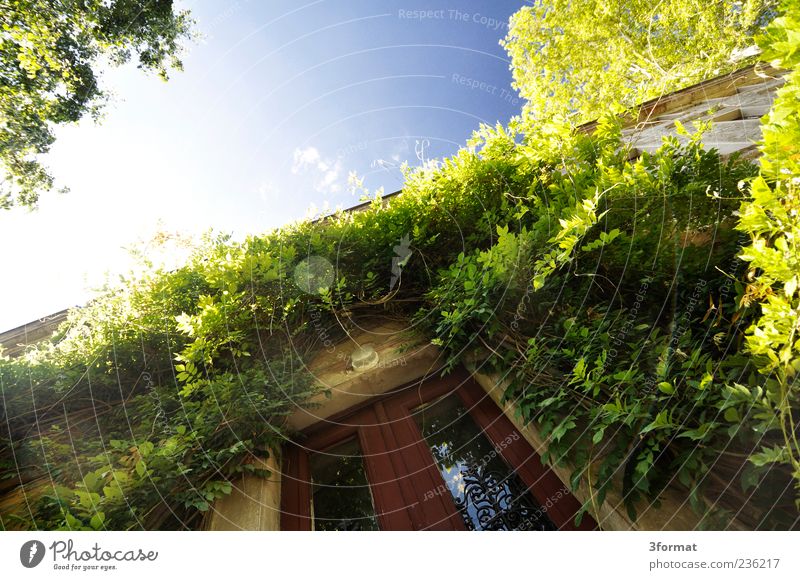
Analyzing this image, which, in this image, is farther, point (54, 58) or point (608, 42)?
point (608, 42)

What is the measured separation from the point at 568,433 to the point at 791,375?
1042mm

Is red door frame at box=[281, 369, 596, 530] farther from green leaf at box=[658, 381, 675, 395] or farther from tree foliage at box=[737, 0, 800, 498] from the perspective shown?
tree foliage at box=[737, 0, 800, 498]

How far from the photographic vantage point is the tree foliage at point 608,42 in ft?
36.5

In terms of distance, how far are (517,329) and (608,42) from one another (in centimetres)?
1686

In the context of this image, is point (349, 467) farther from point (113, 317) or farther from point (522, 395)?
point (113, 317)

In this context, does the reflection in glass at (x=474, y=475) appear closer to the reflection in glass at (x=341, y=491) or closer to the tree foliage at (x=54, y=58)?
the reflection in glass at (x=341, y=491)

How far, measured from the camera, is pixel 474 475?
2.59 metres

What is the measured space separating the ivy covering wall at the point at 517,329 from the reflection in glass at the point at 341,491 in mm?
589

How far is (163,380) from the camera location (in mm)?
3125

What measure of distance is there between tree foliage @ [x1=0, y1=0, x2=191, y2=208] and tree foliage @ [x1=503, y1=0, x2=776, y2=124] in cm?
1061

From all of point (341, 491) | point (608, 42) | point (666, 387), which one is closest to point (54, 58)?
point (341, 491)

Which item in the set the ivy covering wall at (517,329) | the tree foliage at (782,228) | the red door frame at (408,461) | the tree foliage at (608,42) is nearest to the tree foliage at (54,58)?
the ivy covering wall at (517,329)

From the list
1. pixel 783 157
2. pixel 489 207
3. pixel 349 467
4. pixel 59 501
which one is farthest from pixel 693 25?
pixel 59 501

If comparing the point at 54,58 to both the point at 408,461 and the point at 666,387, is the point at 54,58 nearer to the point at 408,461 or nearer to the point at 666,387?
the point at 408,461
